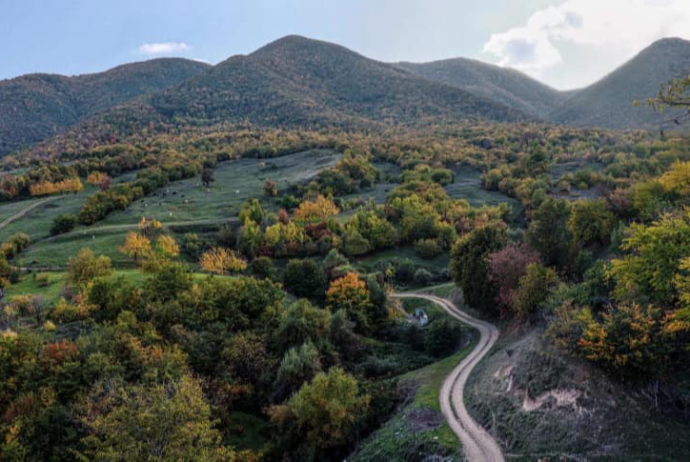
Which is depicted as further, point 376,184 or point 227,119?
point 227,119

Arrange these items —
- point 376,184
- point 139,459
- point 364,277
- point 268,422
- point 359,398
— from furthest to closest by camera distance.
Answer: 1. point 376,184
2. point 364,277
3. point 268,422
4. point 359,398
5. point 139,459

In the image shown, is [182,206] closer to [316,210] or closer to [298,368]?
[316,210]

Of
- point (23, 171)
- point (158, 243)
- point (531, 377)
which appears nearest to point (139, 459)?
point (531, 377)

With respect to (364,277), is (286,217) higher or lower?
higher

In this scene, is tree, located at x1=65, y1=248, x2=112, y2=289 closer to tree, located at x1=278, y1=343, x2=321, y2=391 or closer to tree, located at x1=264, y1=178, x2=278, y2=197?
tree, located at x1=278, y1=343, x2=321, y2=391

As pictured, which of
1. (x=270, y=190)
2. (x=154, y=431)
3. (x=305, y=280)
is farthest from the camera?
(x=270, y=190)

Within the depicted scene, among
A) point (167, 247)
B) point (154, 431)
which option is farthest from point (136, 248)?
point (154, 431)

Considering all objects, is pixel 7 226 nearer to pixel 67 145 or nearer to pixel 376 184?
pixel 67 145
